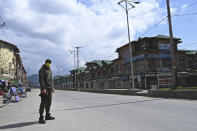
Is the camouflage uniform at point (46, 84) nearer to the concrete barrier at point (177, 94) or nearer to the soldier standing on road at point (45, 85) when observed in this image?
the soldier standing on road at point (45, 85)

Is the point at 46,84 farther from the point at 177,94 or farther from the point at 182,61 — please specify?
the point at 182,61

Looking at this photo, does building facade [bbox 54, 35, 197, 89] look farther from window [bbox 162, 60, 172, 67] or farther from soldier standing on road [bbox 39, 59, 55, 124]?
soldier standing on road [bbox 39, 59, 55, 124]

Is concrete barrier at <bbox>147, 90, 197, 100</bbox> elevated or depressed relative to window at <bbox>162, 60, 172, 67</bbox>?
depressed

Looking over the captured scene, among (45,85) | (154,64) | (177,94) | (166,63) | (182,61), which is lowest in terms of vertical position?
(177,94)

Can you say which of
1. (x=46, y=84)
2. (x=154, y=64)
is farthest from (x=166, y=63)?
(x=46, y=84)

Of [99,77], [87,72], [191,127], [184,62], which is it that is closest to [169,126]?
[191,127]

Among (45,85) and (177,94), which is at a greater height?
(45,85)

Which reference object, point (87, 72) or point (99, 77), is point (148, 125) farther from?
point (87, 72)

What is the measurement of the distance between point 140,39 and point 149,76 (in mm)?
8449

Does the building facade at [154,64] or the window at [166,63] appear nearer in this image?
the building facade at [154,64]

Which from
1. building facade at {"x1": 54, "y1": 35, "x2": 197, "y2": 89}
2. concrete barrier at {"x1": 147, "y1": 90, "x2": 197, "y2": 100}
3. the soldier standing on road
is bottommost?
concrete barrier at {"x1": 147, "y1": 90, "x2": 197, "y2": 100}

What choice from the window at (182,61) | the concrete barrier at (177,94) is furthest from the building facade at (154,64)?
the concrete barrier at (177,94)

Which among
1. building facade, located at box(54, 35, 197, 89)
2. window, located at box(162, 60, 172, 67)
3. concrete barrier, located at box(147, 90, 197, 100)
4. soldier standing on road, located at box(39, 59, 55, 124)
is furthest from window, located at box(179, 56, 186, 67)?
soldier standing on road, located at box(39, 59, 55, 124)

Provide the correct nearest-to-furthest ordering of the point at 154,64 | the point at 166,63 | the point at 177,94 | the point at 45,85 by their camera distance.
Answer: the point at 45,85
the point at 177,94
the point at 154,64
the point at 166,63
